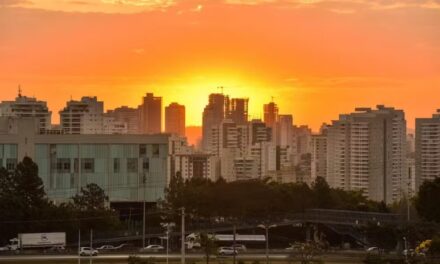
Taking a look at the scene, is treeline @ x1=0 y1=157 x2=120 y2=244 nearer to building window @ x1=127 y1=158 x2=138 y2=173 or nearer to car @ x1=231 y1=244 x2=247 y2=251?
car @ x1=231 y1=244 x2=247 y2=251

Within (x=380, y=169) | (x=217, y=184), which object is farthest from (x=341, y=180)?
(x=217, y=184)

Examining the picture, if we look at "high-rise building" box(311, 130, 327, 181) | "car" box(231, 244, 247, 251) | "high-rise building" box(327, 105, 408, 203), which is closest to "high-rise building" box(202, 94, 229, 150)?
"high-rise building" box(311, 130, 327, 181)

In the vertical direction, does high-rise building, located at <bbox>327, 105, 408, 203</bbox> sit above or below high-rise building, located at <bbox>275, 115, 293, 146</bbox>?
below

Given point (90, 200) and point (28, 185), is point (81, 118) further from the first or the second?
point (28, 185)

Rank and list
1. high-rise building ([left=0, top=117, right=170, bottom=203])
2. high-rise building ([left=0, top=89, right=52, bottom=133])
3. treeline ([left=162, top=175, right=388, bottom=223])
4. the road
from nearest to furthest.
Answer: the road → treeline ([left=162, top=175, right=388, bottom=223]) → high-rise building ([left=0, top=117, right=170, bottom=203]) → high-rise building ([left=0, top=89, right=52, bottom=133])

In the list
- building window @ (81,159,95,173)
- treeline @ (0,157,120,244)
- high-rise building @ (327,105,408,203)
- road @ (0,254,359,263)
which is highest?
high-rise building @ (327,105,408,203)

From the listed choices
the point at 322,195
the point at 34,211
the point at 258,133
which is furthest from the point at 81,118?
the point at 34,211

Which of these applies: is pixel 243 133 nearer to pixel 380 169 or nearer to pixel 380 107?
pixel 380 107
